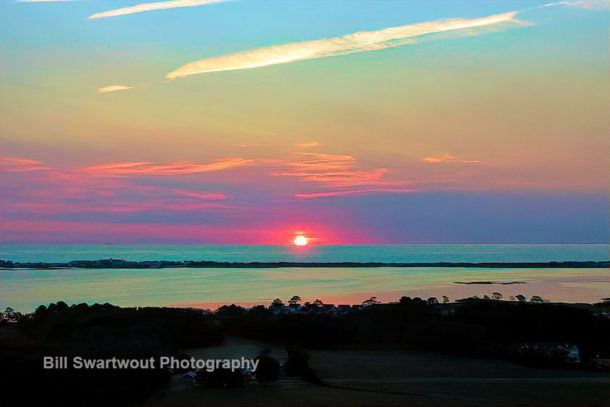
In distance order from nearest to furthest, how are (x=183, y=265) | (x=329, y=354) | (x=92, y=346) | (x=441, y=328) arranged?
1. (x=92, y=346)
2. (x=329, y=354)
3. (x=441, y=328)
4. (x=183, y=265)

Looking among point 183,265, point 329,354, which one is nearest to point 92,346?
point 329,354

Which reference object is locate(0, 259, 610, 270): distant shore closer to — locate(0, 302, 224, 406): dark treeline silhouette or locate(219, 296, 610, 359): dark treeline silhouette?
locate(219, 296, 610, 359): dark treeline silhouette

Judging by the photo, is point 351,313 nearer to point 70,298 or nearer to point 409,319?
point 409,319

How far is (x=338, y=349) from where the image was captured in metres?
14.0

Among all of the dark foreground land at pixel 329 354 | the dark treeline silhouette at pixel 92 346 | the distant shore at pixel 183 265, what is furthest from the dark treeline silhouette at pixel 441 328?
the distant shore at pixel 183 265

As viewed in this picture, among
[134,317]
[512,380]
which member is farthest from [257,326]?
[512,380]

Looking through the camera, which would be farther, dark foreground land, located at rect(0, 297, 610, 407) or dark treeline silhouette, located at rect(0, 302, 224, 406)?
dark foreground land, located at rect(0, 297, 610, 407)

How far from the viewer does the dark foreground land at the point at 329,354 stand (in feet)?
28.8

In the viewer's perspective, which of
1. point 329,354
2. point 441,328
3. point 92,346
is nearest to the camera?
point 92,346

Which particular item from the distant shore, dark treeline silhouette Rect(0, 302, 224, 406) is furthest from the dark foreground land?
the distant shore

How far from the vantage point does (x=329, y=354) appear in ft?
43.5

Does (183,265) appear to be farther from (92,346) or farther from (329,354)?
(92,346)

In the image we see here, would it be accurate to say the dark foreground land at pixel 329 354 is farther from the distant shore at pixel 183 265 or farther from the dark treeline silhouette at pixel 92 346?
the distant shore at pixel 183 265

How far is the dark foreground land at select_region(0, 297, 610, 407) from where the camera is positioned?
28.8 feet
